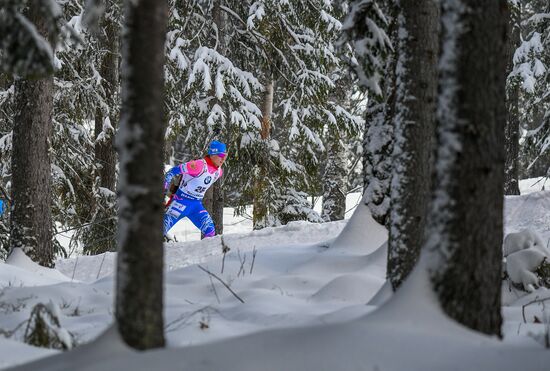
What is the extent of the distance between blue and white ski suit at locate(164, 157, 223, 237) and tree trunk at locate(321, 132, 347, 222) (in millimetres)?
4616

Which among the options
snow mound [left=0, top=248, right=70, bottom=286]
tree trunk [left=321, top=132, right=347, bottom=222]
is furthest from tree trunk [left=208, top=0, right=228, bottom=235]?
snow mound [left=0, top=248, right=70, bottom=286]

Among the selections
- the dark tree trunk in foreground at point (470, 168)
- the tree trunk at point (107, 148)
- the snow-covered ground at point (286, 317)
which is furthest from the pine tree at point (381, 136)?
the tree trunk at point (107, 148)

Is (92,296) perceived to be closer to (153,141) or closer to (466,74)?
(153,141)

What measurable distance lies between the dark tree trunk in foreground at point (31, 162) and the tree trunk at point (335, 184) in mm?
9212

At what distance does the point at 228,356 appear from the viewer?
267 cm

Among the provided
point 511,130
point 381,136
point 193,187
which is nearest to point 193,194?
point 193,187

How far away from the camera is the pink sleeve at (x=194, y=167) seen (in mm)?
11609

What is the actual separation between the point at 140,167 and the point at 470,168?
1517 millimetres

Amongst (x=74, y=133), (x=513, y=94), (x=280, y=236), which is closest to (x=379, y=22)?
(x=280, y=236)

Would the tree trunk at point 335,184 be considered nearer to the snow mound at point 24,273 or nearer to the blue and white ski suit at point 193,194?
the blue and white ski suit at point 193,194

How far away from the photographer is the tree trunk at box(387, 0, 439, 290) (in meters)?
4.57

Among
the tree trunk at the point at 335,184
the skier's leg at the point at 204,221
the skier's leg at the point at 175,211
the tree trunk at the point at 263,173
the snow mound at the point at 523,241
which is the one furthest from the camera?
the tree trunk at the point at 335,184

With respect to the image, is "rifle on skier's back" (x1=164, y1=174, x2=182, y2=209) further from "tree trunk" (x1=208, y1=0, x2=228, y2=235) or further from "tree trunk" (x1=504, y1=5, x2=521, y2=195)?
"tree trunk" (x1=504, y1=5, x2=521, y2=195)

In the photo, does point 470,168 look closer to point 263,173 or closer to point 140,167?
point 140,167
